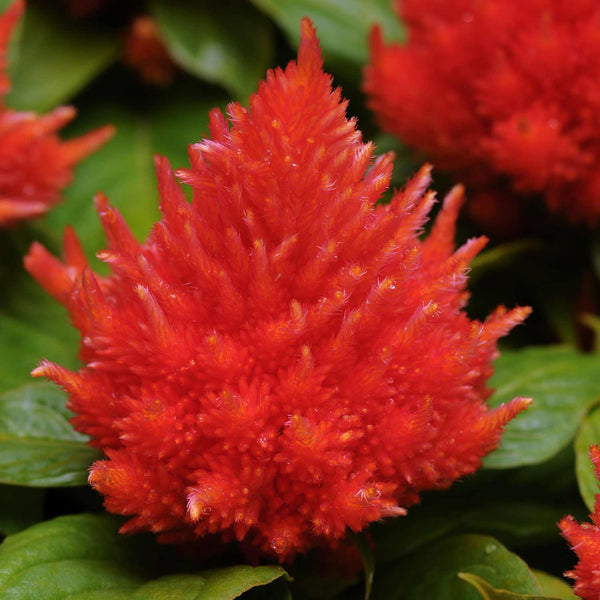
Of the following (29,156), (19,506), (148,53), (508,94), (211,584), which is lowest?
(19,506)

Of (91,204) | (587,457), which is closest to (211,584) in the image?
(587,457)

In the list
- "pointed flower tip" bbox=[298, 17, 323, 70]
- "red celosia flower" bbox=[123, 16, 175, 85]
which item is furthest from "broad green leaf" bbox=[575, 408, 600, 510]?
"red celosia flower" bbox=[123, 16, 175, 85]

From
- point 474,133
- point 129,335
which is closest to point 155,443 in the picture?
point 129,335

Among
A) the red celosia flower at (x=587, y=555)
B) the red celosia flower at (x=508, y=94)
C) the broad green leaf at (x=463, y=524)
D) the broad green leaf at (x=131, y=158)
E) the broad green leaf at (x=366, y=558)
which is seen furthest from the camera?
the broad green leaf at (x=131, y=158)

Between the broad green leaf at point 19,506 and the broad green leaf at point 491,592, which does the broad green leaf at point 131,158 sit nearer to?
the broad green leaf at point 19,506

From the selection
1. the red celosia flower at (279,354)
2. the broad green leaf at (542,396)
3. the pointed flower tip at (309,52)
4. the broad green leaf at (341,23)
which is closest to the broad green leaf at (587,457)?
the broad green leaf at (542,396)

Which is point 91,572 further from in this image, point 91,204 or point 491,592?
point 91,204
